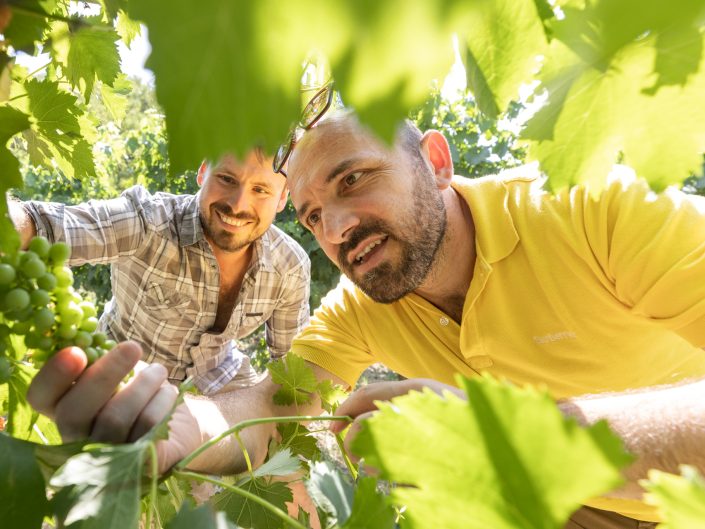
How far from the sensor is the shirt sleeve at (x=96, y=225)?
2297 millimetres

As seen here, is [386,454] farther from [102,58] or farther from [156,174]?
[156,174]

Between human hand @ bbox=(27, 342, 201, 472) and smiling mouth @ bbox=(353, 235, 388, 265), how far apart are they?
1318 mm

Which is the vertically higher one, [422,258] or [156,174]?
[156,174]

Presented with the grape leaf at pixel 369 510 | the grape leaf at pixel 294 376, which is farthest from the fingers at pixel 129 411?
the grape leaf at pixel 294 376

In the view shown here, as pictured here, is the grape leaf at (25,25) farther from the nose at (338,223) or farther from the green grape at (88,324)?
the nose at (338,223)

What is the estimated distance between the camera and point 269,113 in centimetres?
32

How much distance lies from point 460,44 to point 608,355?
1390 mm

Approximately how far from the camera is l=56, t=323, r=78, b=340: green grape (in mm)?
548

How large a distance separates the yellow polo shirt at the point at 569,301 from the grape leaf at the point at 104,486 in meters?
1.25

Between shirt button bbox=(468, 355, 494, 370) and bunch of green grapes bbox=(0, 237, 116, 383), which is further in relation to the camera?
shirt button bbox=(468, 355, 494, 370)

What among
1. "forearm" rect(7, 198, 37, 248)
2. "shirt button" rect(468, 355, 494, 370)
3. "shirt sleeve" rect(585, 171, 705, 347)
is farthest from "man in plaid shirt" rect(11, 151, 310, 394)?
"shirt sleeve" rect(585, 171, 705, 347)

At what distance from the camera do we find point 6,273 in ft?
1.61

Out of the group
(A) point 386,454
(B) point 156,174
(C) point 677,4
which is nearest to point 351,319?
(A) point 386,454

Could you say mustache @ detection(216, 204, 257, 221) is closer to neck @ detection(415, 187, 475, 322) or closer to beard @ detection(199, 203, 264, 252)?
beard @ detection(199, 203, 264, 252)
